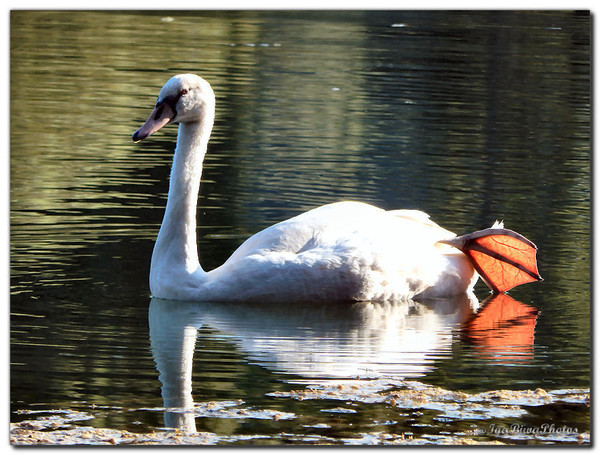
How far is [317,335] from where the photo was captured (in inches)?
326

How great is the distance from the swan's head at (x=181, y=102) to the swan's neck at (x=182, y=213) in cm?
11

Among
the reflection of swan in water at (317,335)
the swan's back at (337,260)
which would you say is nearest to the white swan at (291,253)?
the swan's back at (337,260)

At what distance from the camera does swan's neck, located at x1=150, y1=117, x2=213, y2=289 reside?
8805 mm

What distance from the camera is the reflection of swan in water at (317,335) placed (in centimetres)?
754

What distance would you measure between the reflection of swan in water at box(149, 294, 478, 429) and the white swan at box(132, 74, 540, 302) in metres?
0.11

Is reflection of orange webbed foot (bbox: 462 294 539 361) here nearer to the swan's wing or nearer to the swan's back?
the swan's back

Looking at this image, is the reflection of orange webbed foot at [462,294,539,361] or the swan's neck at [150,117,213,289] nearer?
the reflection of orange webbed foot at [462,294,539,361]

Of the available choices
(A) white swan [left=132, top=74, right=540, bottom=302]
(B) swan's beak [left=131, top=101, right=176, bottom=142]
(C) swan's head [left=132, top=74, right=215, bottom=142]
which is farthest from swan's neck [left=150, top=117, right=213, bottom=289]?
(B) swan's beak [left=131, top=101, right=176, bottom=142]

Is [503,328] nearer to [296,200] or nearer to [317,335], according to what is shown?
[317,335]

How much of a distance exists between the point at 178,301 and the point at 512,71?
5714mm

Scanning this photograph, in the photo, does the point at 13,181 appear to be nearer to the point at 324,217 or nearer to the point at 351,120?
the point at 324,217

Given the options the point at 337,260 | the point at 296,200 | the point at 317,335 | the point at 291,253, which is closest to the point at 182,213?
the point at 291,253

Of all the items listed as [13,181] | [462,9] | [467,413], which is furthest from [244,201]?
[467,413]

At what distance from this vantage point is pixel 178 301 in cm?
878
